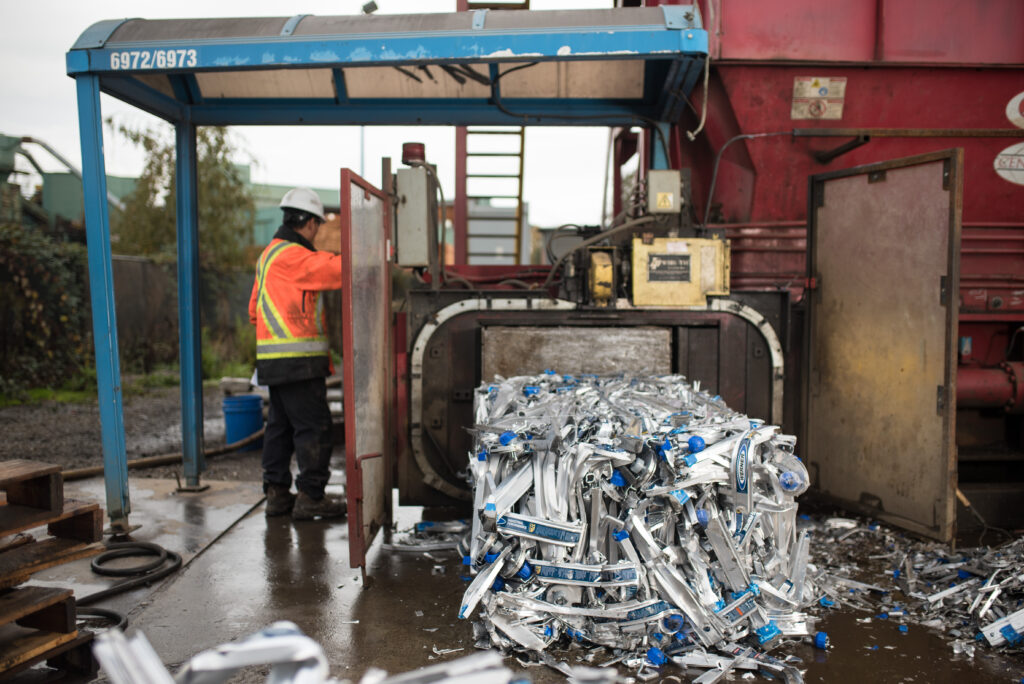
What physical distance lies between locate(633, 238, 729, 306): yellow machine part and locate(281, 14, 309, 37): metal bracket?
7.53 ft

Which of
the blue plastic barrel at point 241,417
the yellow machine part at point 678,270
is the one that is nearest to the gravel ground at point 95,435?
the blue plastic barrel at point 241,417

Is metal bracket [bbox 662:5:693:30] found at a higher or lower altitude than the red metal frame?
higher

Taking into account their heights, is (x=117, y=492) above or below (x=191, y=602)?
above

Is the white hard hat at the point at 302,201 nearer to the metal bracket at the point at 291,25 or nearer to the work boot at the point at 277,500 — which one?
the metal bracket at the point at 291,25

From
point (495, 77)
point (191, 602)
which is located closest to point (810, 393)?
point (495, 77)

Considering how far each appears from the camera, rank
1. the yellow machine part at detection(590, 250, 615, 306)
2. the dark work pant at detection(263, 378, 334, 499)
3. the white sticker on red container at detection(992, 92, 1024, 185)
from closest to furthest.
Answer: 1. the yellow machine part at detection(590, 250, 615, 306)
2. the dark work pant at detection(263, 378, 334, 499)
3. the white sticker on red container at detection(992, 92, 1024, 185)

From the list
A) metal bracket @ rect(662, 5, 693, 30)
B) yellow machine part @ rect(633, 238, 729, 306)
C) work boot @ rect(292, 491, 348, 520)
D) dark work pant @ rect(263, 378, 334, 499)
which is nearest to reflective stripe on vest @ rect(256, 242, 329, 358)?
dark work pant @ rect(263, 378, 334, 499)

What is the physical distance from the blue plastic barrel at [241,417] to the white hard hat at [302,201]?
252cm

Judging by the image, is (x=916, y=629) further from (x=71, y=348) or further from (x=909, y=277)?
(x=71, y=348)

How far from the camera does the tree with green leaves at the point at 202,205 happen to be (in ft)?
40.6

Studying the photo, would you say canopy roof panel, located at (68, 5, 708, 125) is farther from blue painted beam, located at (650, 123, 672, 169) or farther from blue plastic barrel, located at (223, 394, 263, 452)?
blue plastic barrel, located at (223, 394, 263, 452)

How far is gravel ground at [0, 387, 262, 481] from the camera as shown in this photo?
5711mm

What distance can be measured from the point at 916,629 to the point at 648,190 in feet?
8.75

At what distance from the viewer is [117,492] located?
4.03 metres
